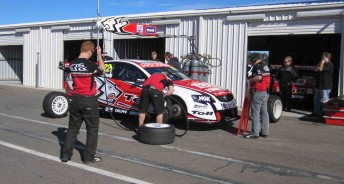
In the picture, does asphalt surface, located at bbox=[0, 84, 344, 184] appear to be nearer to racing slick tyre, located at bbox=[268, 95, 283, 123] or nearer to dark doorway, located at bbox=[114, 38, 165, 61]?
racing slick tyre, located at bbox=[268, 95, 283, 123]

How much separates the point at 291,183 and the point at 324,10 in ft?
27.3

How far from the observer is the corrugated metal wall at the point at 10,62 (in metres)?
27.9

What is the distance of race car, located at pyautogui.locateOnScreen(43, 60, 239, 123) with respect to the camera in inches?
341

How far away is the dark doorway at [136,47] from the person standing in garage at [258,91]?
1134 cm

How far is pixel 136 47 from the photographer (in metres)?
19.9

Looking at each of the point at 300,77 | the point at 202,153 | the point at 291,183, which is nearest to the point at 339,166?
the point at 291,183

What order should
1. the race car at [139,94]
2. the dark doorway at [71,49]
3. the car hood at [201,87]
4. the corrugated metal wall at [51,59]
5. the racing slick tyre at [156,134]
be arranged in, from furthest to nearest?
the dark doorway at [71,49]
the corrugated metal wall at [51,59]
the car hood at [201,87]
the race car at [139,94]
the racing slick tyre at [156,134]

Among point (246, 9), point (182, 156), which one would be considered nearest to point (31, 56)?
point (246, 9)

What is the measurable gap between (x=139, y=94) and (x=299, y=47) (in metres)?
12.7

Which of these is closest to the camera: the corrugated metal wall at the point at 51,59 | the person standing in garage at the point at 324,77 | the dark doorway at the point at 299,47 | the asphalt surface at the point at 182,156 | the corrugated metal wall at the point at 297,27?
the asphalt surface at the point at 182,156

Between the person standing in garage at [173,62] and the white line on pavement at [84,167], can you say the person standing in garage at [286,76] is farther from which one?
the white line on pavement at [84,167]

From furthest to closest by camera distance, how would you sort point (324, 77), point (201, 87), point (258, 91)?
point (324, 77) → point (201, 87) → point (258, 91)

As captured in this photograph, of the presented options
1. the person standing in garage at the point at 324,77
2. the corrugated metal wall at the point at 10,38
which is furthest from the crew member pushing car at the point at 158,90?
the corrugated metal wall at the point at 10,38

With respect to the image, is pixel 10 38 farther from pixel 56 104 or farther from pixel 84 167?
pixel 84 167
